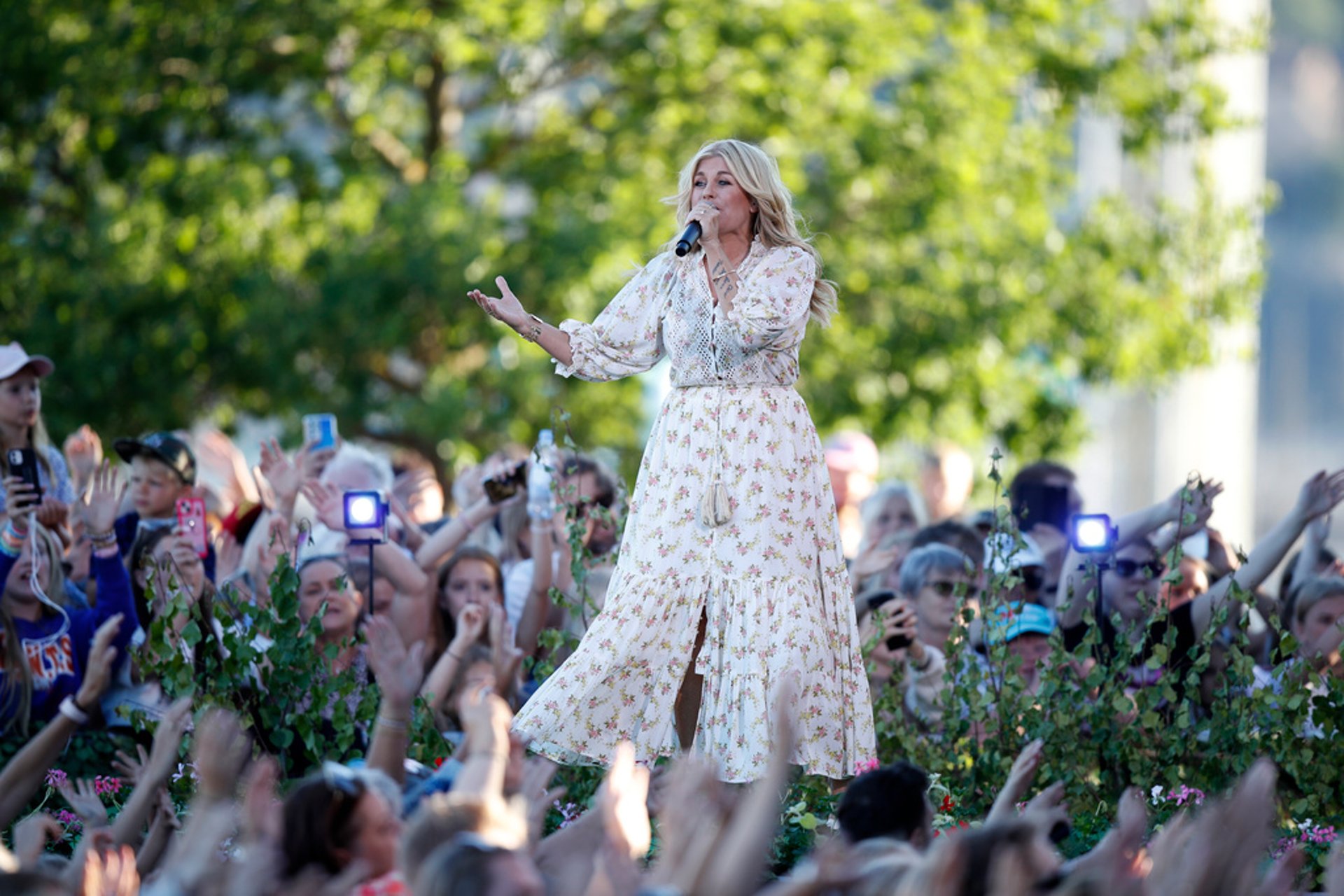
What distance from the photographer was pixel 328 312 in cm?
1257

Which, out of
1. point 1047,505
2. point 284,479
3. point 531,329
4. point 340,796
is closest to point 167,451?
point 284,479

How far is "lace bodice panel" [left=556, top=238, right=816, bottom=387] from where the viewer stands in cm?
589

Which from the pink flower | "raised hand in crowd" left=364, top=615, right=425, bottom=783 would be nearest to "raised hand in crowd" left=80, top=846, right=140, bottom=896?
"raised hand in crowd" left=364, top=615, right=425, bottom=783

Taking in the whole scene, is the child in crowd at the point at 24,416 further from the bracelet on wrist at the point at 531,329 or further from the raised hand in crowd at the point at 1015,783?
the raised hand in crowd at the point at 1015,783

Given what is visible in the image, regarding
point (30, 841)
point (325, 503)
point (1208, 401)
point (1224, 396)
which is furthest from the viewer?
point (1208, 401)

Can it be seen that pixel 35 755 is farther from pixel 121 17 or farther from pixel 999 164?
pixel 999 164

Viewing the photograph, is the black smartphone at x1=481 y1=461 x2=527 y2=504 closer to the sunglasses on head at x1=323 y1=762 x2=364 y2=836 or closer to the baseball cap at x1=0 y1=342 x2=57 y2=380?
the baseball cap at x1=0 y1=342 x2=57 y2=380

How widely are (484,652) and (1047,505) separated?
2616mm

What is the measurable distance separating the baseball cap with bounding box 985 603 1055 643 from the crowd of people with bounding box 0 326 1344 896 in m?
0.01

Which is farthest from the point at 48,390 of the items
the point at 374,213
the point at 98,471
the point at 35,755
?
the point at 35,755

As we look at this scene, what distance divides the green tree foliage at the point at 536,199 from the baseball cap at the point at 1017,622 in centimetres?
564

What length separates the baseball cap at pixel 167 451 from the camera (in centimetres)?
798

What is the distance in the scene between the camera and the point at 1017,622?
22.8 ft

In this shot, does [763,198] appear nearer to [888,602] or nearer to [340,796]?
[888,602]
